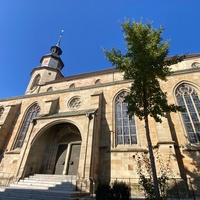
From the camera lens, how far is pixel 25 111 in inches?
632

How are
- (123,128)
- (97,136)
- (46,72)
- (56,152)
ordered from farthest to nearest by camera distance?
1. (46,72)
2. (56,152)
3. (123,128)
4. (97,136)

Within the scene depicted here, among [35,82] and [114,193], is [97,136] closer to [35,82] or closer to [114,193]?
[114,193]

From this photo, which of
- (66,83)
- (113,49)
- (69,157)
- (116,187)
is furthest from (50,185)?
(66,83)

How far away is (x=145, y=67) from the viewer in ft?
23.7

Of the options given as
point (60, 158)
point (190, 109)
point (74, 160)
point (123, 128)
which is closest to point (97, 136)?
point (123, 128)

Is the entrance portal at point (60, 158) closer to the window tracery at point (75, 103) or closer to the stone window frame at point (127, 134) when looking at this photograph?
the window tracery at point (75, 103)

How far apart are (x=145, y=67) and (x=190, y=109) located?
6.87 metres

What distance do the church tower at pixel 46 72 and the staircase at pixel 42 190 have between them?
1563 cm

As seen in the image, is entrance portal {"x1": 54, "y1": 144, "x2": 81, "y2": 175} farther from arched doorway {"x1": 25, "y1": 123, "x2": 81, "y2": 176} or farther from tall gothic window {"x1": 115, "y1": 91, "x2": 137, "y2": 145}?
tall gothic window {"x1": 115, "y1": 91, "x2": 137, "y2": 145}

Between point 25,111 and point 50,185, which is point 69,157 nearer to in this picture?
point 50,185

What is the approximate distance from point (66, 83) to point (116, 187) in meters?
18.5

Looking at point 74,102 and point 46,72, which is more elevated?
point 46,72

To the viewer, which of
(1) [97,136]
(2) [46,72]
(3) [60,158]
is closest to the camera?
(1) [97,136]

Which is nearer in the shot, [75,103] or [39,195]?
[39,195]
